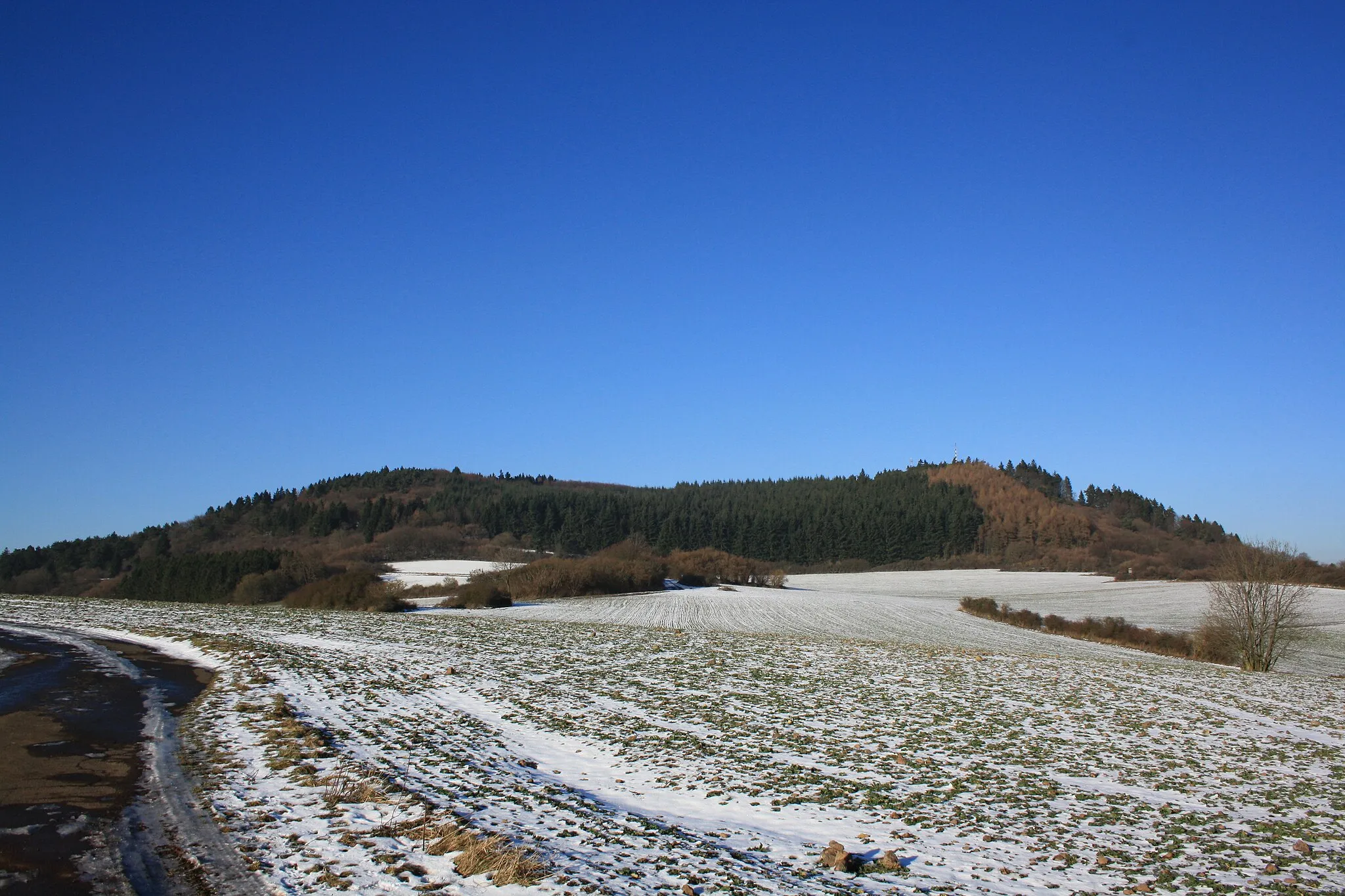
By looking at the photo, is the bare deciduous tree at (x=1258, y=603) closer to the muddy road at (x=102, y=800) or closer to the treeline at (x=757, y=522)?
the muddy road at (x=102, y=800)

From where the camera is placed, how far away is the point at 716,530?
510ft

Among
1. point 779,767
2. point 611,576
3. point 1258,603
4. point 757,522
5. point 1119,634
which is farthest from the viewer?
point 757,522

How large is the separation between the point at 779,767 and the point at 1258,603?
3237cm

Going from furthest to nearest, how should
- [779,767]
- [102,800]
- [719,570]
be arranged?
[719,570], [779,767], [102,800]

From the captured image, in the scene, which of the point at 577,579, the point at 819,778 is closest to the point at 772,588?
the point at 577,579

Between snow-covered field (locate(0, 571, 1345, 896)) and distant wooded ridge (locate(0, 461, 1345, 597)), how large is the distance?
288 ft

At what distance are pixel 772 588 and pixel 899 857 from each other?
91.9 metres

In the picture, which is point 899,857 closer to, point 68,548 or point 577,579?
point 577,579

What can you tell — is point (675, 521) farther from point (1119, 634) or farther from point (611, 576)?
point (1119, 634)

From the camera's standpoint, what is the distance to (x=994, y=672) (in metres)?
25.0

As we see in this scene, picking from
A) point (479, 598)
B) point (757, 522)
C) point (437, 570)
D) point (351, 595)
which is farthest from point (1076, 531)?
point (351, 595)

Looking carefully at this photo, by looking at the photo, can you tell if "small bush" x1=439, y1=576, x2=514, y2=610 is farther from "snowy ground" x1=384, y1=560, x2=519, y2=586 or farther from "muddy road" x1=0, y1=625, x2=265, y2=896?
"muddy road" x1=0, y1=625, x2=265, y2=896

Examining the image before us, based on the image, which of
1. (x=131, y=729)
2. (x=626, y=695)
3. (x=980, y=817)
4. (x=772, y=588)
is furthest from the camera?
(x=772, y=588)

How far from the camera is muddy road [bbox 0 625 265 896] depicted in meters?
7.28
